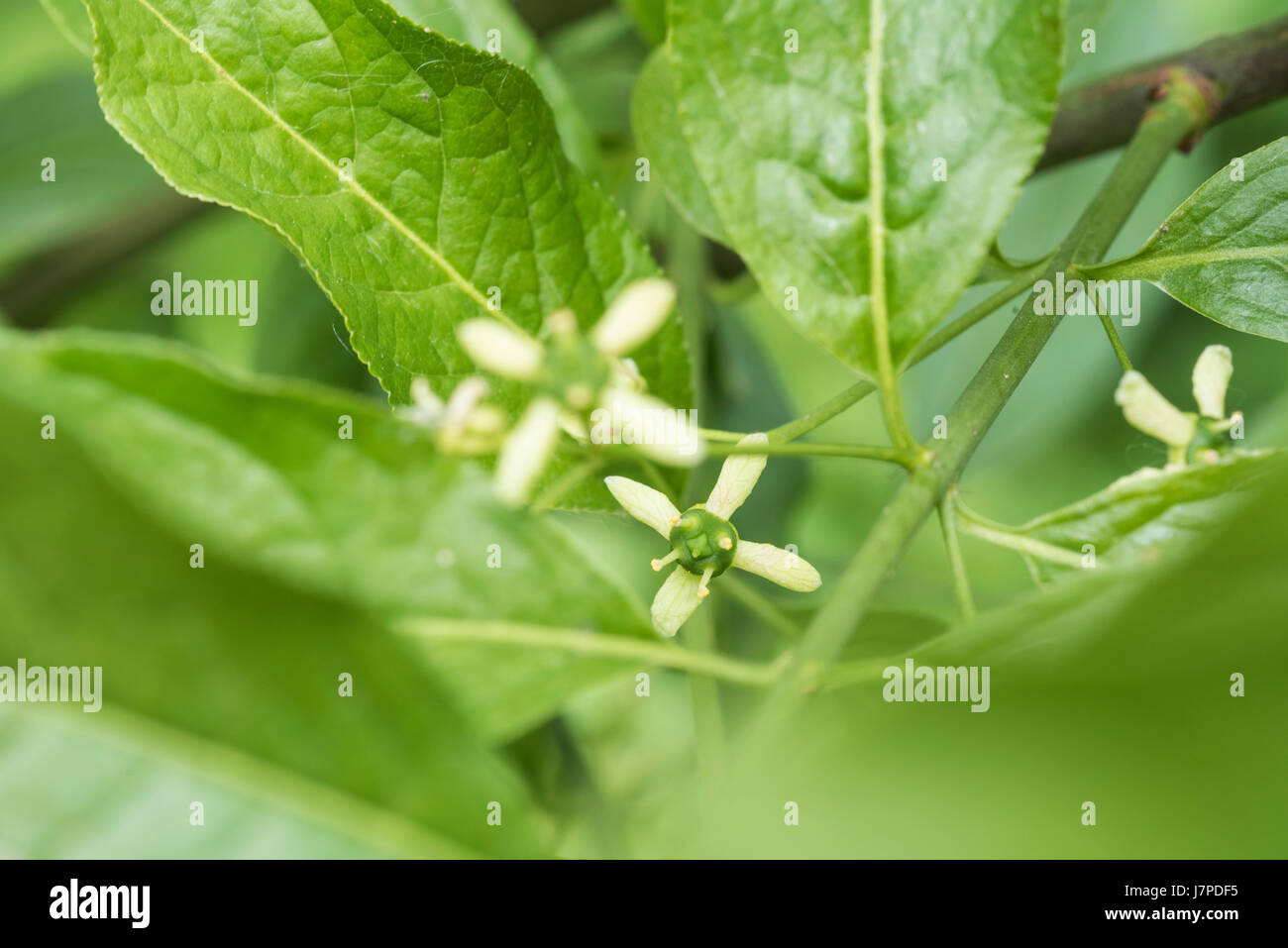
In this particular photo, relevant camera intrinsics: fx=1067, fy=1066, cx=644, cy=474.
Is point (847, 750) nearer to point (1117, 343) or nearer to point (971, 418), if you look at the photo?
point (971, 418)

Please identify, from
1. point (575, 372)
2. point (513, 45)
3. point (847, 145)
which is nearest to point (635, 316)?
point (575, 372)

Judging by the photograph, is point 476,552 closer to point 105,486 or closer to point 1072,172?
point 105,486

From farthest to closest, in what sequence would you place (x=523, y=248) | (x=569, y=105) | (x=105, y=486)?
(x=569, y=105) → (x=523, y=248) → (x=105, y=486)

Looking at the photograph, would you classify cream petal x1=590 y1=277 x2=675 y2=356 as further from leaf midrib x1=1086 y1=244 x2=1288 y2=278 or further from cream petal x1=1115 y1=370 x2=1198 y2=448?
leaf midrib x1=1086 y1=244 x2=1288 y2=278

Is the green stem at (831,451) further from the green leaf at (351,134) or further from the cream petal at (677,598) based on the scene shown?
the green leaf at (351,134)

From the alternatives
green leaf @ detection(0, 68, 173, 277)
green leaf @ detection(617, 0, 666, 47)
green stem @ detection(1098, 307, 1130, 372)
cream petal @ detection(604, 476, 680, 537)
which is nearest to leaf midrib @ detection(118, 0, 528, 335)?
cream petal @ detection(604, 476, 680, 537)

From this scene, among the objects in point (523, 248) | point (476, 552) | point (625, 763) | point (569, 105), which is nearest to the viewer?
point (476, 552)
